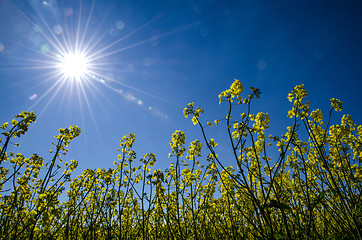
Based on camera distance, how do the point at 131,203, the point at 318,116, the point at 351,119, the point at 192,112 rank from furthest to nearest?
the point at 131,203 → the point at 351,119 → the point at 318,116 → the point at 192,112

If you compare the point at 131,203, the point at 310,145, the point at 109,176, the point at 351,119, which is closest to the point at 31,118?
the point at 109,176

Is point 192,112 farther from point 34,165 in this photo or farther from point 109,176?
point 34,165

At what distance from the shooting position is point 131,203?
7.30 metres

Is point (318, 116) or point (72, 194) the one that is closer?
point (318, 116)

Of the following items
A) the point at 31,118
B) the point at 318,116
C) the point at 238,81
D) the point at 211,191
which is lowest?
the point at 211,191

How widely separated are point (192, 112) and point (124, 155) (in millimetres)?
2569

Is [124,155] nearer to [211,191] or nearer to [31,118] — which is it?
[31,118]

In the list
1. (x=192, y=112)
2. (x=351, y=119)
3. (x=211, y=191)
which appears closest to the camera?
(x=192, y=112)

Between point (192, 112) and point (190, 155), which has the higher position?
point (192, 112)

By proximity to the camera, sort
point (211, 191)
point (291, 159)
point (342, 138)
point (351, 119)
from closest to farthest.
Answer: point (342, 138), point (351, 119), point (291, 159), point (211, 191)

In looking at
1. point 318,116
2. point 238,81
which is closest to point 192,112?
point 238,81

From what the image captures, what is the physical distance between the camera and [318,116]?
4.18 meters

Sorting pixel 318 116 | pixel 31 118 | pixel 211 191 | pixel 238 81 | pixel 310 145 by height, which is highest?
pixel 31 118

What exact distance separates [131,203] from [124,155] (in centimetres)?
319
